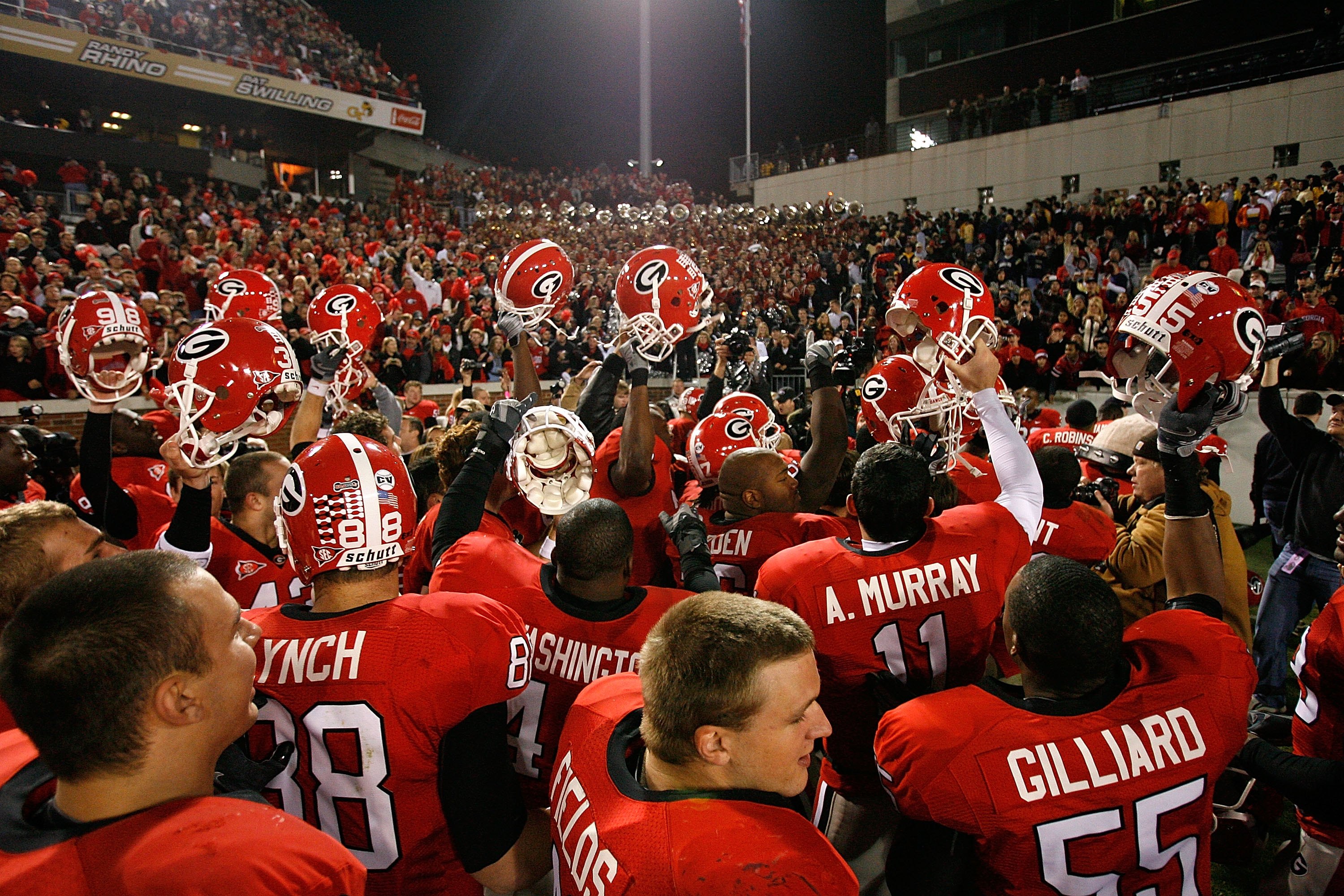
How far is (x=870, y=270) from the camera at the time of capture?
858 inches

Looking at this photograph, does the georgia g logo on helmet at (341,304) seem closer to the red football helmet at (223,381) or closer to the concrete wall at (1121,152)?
the red football helmet at (223,381)

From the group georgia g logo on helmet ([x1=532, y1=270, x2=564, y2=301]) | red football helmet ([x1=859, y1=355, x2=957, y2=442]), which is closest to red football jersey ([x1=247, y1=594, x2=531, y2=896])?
georgia g logo on helmet ([x1=532, y1=270, x2=564, y2=301])

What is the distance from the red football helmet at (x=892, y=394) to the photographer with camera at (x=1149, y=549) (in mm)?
1176

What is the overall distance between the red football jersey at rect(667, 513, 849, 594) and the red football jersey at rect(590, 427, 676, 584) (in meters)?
0.34

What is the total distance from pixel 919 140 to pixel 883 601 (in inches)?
1076

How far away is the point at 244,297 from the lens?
18.5 ft

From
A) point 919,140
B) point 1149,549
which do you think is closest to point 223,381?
point 1149,549

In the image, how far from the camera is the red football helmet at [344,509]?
2.13 m

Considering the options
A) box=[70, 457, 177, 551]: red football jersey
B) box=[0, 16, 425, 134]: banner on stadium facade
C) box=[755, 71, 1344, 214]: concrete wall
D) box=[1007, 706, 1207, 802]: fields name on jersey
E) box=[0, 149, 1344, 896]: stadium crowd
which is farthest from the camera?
box=[0, 16, 425, 134]: banner on stadium facade

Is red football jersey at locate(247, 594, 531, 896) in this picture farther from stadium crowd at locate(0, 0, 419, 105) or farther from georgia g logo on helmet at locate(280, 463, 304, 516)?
stadium crowd at locate(0, 0, 419, 105)

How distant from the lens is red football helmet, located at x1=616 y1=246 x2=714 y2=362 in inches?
171

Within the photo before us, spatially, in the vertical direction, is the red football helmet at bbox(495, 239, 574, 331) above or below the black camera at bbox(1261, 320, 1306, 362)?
above

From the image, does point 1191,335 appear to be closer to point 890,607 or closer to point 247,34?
point 890,607

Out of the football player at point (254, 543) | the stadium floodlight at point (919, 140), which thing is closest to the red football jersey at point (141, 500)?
the football player at point (254, 543)
